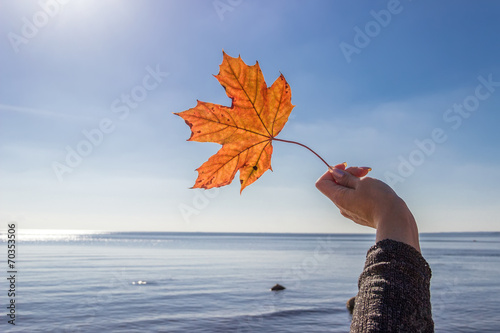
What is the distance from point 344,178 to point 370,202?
126 millimetres

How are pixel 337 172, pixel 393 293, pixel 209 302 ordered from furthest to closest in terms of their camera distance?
1. pixel 209 302
2. pixel 337 172
3. pixel 393 293

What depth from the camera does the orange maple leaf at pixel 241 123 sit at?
1123 millimetres

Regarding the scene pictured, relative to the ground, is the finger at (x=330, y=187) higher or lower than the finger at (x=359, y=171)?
lower

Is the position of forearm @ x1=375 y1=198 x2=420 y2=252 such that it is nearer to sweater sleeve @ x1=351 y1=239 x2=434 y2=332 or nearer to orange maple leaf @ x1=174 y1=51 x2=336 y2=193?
sweater sleeve @ x1=351 y1=239 x2=434 y2=332

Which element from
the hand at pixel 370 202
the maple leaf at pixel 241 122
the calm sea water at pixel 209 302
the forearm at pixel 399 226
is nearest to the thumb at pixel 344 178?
the hand at pixel 370 202

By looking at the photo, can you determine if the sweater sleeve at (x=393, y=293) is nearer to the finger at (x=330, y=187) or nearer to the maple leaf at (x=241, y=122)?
the finger at (x=330, y=187)

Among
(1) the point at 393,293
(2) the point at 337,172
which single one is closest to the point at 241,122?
(2) the point at 337,172

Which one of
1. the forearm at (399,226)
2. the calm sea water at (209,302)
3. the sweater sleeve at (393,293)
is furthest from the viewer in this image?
the calm sea water at (209,302)

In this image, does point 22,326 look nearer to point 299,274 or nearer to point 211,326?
point 211,326

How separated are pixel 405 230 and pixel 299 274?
30.8 metres

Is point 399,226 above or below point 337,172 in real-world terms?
below

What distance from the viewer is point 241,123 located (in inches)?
46.3

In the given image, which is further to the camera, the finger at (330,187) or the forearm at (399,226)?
the finger at (330,187)

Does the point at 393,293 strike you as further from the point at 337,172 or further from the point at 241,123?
the point at 241,123
